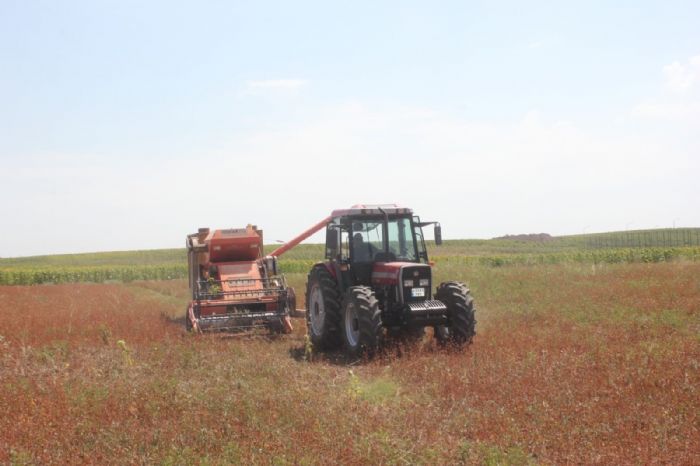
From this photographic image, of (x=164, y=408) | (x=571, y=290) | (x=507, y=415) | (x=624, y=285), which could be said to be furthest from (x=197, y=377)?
(x=624, y=285)

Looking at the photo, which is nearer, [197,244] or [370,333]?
[370,333]

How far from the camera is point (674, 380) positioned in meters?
8.20

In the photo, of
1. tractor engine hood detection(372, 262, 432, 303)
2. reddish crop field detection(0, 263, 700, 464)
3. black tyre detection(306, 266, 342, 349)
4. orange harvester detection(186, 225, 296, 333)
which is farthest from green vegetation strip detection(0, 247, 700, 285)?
tractor engine hood detection(372, 262, 432, 303)

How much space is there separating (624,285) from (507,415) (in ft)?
43.4

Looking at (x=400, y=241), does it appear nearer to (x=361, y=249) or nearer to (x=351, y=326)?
(x=361, y=249)

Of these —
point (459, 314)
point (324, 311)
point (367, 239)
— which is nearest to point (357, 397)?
point (459, 314)

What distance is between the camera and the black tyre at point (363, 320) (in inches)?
410

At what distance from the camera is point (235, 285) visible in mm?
14484

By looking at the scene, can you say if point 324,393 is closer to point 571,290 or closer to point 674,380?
point 674,380

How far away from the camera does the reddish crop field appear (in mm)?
6133

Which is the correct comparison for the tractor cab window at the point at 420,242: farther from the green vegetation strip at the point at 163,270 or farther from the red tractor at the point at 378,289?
the green vegetation strip at the point at 163,270

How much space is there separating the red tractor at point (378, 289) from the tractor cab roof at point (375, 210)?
0.02m

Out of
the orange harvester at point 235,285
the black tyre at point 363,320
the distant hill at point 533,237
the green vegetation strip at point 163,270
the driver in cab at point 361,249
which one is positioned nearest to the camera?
the black tyre at point 363,320

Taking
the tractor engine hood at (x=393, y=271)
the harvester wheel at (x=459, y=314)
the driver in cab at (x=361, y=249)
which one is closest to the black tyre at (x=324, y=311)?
the driver in cab at (x=361, y=249)
